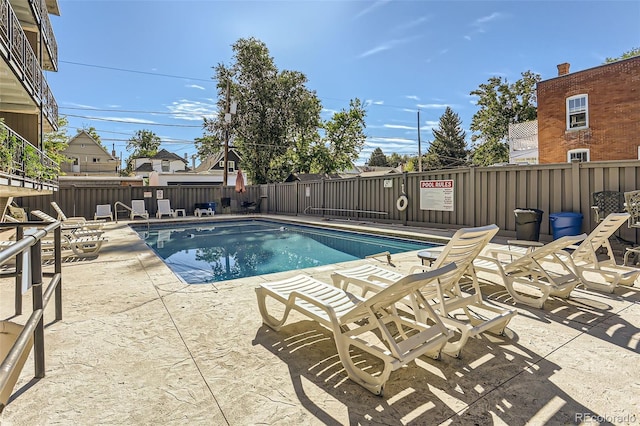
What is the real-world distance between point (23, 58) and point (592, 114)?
19.8 m

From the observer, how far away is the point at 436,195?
30.8ft

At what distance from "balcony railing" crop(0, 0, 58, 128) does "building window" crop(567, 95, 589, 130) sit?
19.4m

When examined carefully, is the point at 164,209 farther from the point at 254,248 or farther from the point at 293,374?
the point at 293,374

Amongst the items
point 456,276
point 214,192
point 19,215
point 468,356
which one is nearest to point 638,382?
point 468,356

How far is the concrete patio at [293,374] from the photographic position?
64.3 inches

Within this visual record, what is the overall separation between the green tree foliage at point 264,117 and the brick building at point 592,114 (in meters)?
15.8

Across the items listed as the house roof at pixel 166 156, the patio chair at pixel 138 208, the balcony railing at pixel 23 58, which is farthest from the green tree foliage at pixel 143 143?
the balcony railing at pixel 23 58

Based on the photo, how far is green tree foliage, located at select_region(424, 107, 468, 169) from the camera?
36969 millimetres

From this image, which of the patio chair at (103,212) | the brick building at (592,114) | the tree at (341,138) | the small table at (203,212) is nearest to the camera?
the brick building at (592,114)

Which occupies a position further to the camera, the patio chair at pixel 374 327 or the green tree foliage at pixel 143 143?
the green tree foliage at pixel 143 143

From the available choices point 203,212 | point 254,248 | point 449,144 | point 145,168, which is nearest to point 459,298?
point 254,248

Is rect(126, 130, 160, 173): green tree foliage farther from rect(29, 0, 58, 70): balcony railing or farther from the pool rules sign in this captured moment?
the pool rules sign

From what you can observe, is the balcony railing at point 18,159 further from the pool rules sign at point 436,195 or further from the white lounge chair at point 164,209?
the pool rules sign at point 436,195

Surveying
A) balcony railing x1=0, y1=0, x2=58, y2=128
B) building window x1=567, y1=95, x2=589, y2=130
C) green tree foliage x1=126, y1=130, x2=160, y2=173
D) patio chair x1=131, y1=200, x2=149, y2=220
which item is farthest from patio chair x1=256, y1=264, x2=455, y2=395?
→ green tree foliage x1=126, y1=130, x2=160, y2=173
